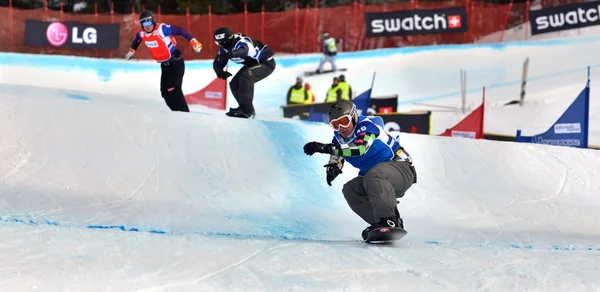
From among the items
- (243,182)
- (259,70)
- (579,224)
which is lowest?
(579,224)

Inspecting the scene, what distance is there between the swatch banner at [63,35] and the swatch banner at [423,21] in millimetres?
8522

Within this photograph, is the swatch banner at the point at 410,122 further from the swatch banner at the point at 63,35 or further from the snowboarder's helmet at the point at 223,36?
the swatch banner at the point at 63,35

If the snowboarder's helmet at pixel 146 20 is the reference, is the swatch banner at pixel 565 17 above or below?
above

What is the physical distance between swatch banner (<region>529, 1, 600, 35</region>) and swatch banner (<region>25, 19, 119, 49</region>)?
12870mm

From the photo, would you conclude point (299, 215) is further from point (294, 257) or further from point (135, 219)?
point (294, 257)

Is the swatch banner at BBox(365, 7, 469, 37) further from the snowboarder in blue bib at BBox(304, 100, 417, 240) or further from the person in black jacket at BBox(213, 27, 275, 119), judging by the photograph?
the snowboarder in blue bib at BBox(304, 100, 417, 240)

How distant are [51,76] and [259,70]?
1128cm

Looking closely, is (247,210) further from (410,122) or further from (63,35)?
(63,35)

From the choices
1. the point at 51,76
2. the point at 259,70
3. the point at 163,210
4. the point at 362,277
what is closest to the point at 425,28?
the point at 51,76

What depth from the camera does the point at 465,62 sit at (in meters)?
19.2

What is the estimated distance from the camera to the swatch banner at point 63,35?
1950 cm

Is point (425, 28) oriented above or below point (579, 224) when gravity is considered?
above

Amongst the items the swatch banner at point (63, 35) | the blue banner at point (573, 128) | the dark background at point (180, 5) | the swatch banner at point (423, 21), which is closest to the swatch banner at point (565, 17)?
the swatch banner at point (423, 21)

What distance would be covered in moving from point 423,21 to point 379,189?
1680 centimetres
